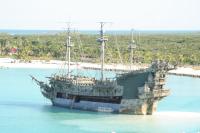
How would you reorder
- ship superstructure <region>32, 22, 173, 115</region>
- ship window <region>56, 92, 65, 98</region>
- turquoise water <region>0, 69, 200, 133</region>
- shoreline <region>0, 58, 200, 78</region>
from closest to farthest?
turquoise water <region>0, 69, 200, 133</region> → ship superstructure <region>32, 22, 173, 115</region> → ship window <region>56, 92, 65, 98</region> → shoreline <region>0, 58, 200, 78</region>

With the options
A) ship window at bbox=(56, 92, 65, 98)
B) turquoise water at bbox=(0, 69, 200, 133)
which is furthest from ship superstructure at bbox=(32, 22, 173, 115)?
turquoise water at bbox=(0, 69, 200, 133)

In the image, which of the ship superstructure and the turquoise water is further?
the ship superstructure

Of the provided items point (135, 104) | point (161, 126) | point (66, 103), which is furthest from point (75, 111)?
point (161, 126)

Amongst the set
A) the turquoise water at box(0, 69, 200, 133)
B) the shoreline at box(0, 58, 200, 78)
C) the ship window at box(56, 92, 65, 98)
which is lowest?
the shoreline at box(0, 58, 200, 78)

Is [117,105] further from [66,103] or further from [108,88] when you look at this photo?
[66,103]

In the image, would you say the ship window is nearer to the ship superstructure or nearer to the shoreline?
the ship superstructure

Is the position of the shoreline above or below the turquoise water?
below

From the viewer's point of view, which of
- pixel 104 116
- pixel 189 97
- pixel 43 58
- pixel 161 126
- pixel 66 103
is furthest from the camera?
pixel 43 58

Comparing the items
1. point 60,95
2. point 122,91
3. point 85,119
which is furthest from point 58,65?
point 85,119
